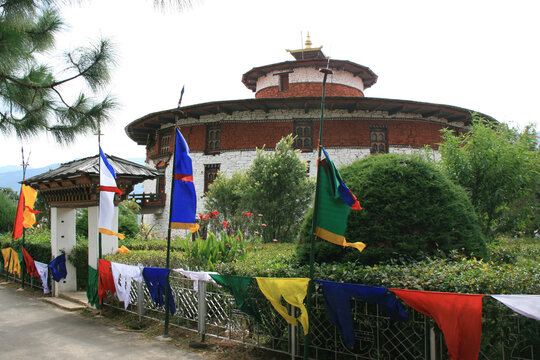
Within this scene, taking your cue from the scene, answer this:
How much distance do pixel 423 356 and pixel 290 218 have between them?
12.5 m

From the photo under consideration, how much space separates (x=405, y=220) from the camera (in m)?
5.64

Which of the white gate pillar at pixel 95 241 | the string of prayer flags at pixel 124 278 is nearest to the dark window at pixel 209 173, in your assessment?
the white gate pillar at pixel 95 241

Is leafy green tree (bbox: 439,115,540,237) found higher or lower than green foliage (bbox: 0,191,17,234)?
higher

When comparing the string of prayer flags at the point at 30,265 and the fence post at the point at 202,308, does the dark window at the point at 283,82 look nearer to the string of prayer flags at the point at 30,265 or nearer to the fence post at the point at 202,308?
the string of prayer flags at the point at 30,265

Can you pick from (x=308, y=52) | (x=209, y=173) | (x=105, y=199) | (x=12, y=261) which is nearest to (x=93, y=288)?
(x=105, y=199)

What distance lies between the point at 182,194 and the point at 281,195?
402 inches

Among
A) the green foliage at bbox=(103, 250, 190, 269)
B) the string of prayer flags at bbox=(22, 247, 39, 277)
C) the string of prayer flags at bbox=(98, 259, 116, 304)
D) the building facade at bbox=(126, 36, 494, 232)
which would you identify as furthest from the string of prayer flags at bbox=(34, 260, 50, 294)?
the building facade at bbox=(126, 36, 494, 232)

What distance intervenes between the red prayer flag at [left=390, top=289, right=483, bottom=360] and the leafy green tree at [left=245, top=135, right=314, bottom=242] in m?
12.8

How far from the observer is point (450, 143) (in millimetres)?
9758

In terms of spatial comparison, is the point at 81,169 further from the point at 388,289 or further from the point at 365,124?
the point at 365,124

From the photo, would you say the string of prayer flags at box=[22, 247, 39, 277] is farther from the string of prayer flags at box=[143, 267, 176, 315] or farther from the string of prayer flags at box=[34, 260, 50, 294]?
the string of prayer flags at box=[143, 267, 176, 315]

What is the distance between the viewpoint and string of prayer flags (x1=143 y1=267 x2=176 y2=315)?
7.36 m

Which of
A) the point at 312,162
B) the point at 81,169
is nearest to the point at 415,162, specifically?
the point at 81,169

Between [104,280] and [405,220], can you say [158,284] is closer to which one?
[104,280]
